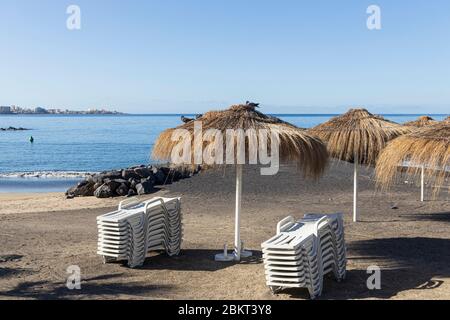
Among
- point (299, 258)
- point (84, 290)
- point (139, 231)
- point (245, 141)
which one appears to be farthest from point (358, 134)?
point (84, 290)

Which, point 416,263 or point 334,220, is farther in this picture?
point 416,263

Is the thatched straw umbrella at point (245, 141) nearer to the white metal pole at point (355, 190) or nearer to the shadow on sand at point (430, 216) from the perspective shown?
the white metal pole at point (355, 190)

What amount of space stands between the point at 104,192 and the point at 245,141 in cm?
987

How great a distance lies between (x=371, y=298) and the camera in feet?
19.5

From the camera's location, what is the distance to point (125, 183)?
55.2 feet

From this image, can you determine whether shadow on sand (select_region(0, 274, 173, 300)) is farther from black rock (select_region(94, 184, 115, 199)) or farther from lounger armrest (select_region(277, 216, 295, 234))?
black rock (select_region(94, 184, 115, 199))

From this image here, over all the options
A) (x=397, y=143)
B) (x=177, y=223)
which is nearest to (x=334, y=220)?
(x=397, y=143)

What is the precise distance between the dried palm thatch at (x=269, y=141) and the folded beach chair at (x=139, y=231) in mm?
844

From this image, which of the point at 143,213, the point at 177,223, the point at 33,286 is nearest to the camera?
the point at 33,286

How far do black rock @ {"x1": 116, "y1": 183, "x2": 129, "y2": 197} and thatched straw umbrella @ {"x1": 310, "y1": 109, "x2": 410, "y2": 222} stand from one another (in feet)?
23.6

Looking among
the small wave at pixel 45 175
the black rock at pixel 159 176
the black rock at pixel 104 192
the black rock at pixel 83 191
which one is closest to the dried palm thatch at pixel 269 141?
the black rock at pixel 104 192

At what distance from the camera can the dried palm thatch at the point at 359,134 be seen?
34.3ft
